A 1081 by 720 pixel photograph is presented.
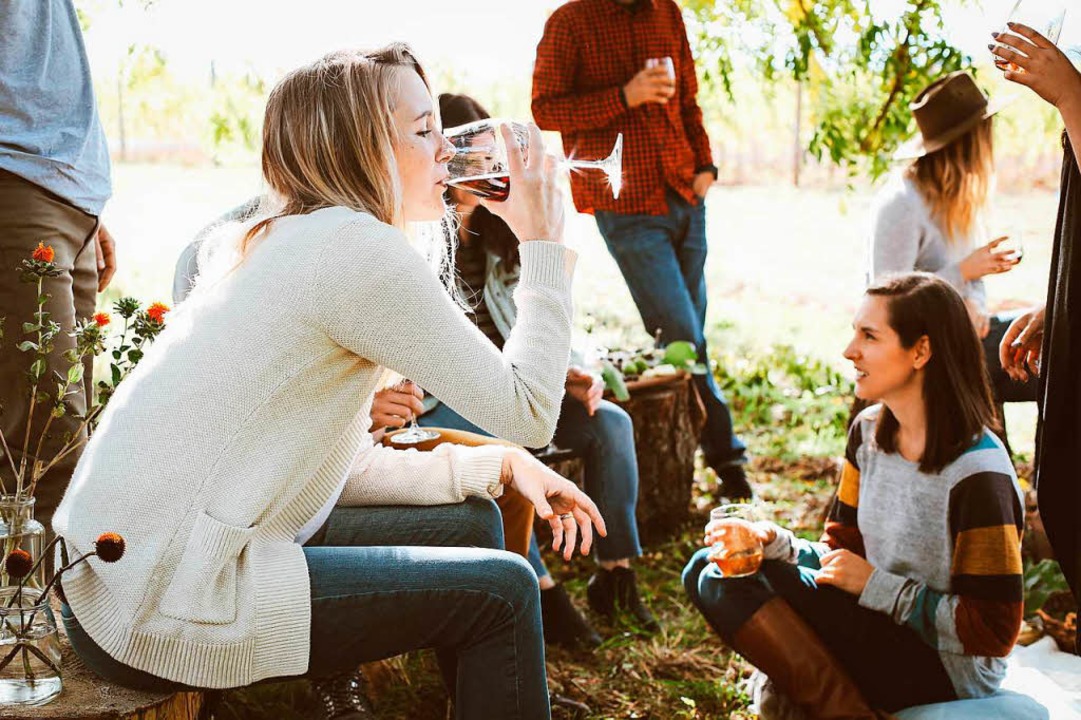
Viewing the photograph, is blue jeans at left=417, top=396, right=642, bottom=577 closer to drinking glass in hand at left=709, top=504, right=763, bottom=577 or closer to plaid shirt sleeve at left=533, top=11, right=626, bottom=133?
drinking glass in hand at left=709, top=504, right=763, bottom=577

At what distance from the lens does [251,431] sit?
1.58 meters

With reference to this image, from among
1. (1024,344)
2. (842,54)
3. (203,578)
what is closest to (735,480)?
(1024,344)

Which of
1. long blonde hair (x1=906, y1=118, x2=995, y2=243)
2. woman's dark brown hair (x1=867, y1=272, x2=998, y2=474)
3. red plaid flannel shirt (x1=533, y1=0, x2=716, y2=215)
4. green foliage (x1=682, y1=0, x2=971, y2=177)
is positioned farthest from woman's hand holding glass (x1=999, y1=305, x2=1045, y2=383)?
green foliage (x1=682, y1=0, x2=971, y2=177)

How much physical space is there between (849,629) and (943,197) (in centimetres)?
182

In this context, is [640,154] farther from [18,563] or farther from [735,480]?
[18,563]

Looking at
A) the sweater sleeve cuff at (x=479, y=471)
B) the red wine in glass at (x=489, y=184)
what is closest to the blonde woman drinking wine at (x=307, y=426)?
the red wine in glass at (x=489, y=184)

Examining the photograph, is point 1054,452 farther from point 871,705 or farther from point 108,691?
point 108,691

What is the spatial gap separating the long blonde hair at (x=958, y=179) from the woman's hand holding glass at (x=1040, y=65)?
2.00 metres

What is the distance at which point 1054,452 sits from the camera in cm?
194

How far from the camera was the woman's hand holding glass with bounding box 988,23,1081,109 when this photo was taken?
1.69 metres

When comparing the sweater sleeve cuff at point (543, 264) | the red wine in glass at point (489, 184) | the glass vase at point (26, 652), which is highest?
the red wine in glass at point (489, 184)

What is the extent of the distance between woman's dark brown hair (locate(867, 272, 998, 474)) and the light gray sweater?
119 centimetres

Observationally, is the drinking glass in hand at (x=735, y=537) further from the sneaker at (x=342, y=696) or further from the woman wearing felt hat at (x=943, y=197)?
the woman wearing felt hat at (x=943, y=197)

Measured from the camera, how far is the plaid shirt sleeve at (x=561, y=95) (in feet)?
13.1
